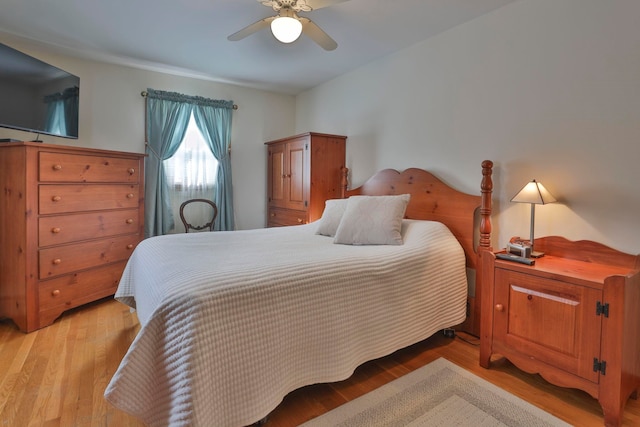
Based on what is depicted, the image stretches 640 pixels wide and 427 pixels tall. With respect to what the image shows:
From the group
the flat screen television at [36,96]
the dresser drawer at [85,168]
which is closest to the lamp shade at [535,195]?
the dresser drawer at [85,168]

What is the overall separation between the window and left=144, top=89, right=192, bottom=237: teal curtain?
91 millimetres

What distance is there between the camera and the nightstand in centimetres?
149

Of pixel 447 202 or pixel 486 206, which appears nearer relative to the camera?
pixel 486 206

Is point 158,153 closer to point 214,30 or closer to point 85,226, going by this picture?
point 85,226

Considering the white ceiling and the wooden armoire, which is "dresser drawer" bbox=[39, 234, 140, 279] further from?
the white ceiling

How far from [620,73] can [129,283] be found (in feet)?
10.7

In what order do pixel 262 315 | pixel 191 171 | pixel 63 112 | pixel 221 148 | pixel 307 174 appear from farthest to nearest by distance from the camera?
pixel 221 148 < pixel 191 171 < pixel 307 174 < pixel 63 112 < pixel 262 315

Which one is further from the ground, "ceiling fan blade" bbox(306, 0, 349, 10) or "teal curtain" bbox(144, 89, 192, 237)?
"ceiling fan blade" bbox(306, 0, 349, 10)

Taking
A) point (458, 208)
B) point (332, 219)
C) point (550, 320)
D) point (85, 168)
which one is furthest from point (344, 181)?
point (85, 168)

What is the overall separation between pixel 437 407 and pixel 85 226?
9.62ft

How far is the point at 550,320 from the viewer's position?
1.71m

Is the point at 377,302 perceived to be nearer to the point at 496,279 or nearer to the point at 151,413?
the point at 496,279

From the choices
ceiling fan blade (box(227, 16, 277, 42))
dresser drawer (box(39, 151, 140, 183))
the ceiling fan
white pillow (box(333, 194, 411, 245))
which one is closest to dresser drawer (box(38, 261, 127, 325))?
dresser drawer (box(39, 151, 140, 183))

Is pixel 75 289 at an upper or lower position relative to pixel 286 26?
lower
